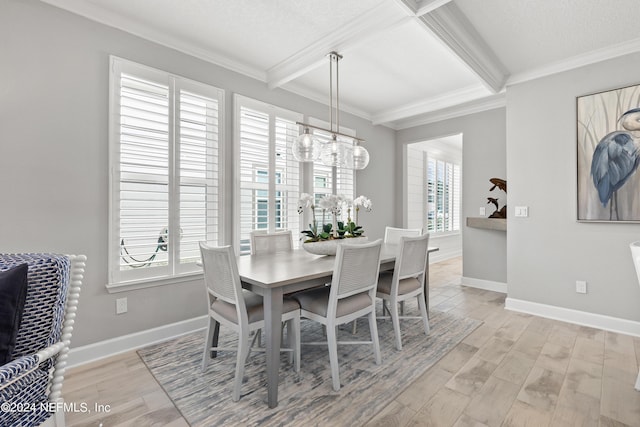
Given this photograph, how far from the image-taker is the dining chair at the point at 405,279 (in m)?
2.42

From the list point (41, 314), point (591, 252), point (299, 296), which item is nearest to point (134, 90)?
point (41, 314)

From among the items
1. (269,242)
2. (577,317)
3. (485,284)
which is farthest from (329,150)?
(485,284)

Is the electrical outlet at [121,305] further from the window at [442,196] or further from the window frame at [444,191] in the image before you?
the window at [442,196]

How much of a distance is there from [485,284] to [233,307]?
3818 millimetres

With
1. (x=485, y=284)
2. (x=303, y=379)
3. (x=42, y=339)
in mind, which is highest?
→ (x=42, y=339)

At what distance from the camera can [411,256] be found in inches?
99.3

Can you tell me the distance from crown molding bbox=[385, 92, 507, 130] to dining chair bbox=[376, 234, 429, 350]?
258 cm

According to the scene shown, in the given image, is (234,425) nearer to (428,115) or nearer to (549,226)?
(549,226)

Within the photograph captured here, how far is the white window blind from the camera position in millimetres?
3168

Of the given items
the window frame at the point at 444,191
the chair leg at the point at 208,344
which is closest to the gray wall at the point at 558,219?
the window frame at the point at 444,191

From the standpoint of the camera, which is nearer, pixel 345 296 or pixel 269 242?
pixel 345 296

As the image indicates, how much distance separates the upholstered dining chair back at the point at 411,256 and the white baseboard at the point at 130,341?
1948 mm

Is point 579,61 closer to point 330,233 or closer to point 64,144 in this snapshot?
point 330,233

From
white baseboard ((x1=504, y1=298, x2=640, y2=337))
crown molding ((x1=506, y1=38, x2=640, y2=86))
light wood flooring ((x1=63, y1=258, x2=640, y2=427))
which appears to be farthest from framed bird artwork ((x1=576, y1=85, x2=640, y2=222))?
light wood flooring ((x1=63, y1=258, x2=640, y2=427))
